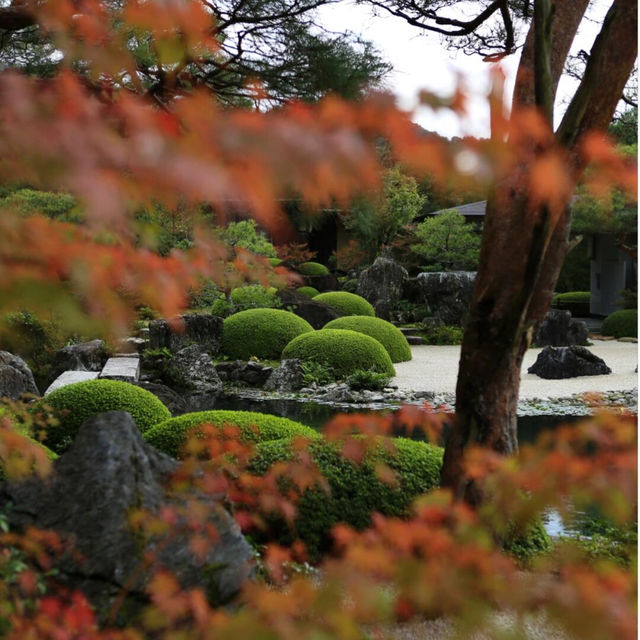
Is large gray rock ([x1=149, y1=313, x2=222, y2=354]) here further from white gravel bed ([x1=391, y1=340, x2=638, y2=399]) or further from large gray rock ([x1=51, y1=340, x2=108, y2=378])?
white gravel bed ([x1=391, y1=340, x2=638, y2=399])

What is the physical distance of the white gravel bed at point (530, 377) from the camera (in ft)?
34.0

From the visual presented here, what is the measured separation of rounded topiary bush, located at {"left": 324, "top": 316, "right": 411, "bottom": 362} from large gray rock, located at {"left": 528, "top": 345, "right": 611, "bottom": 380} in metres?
2.43

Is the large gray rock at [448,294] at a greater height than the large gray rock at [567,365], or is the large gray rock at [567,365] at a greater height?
the large gray rock at [448,294]

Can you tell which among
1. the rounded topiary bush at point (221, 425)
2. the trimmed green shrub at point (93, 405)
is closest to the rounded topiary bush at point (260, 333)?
the trimmed green shrub at point (93, 405)

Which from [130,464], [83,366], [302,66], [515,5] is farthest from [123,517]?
[83,366]

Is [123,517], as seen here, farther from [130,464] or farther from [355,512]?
[355,512]

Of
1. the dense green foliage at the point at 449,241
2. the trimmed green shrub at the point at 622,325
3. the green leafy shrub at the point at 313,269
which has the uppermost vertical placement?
the dense green foliage at the point at 449,241

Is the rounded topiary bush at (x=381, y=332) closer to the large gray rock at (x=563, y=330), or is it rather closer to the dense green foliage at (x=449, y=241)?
the large gray rock at (x=563, y=330)

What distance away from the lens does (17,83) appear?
129 centimetres

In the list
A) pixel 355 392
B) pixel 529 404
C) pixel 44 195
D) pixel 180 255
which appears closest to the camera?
pixel 180 255

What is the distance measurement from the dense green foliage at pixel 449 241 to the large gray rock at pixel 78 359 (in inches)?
473

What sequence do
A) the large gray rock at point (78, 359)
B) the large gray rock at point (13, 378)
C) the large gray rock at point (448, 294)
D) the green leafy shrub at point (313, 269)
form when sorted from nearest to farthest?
the large gray rock at point (13, 378) → the large gray rock at point (78, 359) → the large gray rock at point (448, 294) → the green leafy shrub at point (313, 269)

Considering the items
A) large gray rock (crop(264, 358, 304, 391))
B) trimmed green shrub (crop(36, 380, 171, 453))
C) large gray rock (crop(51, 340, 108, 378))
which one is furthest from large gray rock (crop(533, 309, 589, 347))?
trimmed green shrub (crop(36, 380, 171, 453))

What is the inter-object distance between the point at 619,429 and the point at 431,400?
7.62 m
